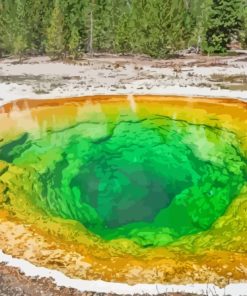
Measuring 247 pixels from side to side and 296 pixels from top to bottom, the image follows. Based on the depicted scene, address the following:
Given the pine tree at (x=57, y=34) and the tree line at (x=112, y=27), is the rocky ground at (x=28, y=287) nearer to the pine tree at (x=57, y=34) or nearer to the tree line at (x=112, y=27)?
the tree line at (x=112, y=27)

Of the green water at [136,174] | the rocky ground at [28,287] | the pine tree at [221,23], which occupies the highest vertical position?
the pine tree at [221,23]

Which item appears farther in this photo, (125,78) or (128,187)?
(125,78)

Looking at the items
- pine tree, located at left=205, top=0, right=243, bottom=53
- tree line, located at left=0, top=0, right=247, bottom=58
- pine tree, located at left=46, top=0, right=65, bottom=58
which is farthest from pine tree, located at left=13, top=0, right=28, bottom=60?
pine tree, located at left=205, top=0, right=243, bottom=53

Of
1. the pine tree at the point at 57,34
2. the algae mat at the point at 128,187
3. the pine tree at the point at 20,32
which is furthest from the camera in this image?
the pine tree at the point at 20,32

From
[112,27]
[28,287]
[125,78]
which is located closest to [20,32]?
[112,27]

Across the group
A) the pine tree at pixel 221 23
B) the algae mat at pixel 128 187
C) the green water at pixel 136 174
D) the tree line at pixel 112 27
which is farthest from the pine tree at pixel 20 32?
the green water at pixel 136 174

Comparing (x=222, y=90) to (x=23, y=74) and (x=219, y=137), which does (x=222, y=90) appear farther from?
(x=23, y=74)

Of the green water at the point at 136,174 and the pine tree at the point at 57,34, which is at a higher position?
the pine tree at the point at 57,34

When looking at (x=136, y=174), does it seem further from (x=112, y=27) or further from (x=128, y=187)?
(x=112, y=27)
